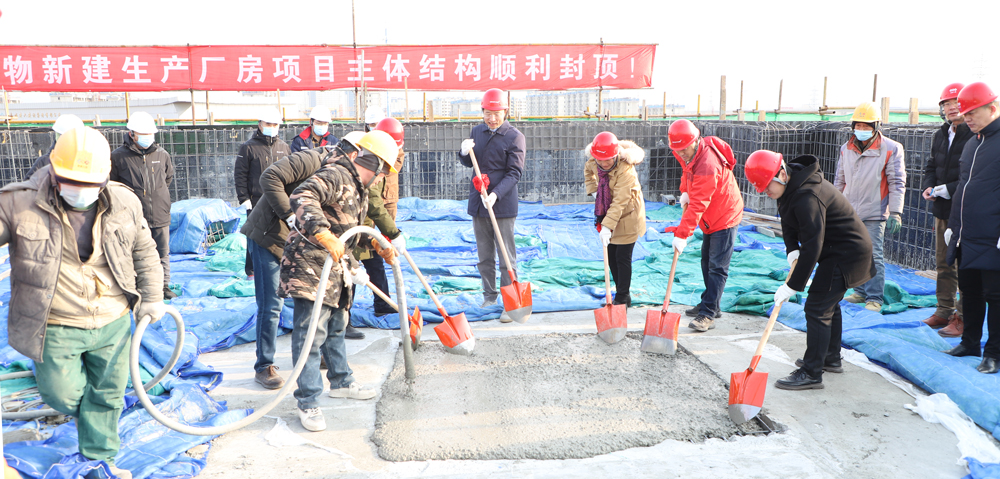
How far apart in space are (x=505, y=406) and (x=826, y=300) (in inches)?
85.8

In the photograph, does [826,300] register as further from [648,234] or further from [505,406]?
[648,234]

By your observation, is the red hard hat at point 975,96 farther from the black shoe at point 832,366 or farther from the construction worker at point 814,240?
the black shoe at point 832,366

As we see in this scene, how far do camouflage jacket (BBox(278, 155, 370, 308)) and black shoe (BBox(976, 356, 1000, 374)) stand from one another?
13.4ft

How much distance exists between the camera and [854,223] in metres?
4.10

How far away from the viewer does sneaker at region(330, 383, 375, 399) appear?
4109 millimetres

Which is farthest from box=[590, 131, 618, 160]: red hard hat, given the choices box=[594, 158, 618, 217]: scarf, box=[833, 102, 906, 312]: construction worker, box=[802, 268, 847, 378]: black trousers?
box=[833, 102, 906, 312]: construction worker

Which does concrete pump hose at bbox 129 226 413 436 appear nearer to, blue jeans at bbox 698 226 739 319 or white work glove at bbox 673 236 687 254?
white work glove at bbox 673 236 687 254

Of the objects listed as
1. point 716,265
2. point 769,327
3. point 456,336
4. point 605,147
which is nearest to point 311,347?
point 456,336

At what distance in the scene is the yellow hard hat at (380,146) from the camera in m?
3.66

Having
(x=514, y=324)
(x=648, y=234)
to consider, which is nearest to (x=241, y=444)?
(x=514, y=324)

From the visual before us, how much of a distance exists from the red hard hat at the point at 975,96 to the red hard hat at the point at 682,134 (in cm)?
177

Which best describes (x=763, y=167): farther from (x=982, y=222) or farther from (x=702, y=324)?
(x=702, y=324)

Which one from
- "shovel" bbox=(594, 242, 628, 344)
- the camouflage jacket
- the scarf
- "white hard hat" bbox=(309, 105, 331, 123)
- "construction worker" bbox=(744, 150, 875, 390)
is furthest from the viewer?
"white hard hat" bbox=(309, 105, 331, 123)

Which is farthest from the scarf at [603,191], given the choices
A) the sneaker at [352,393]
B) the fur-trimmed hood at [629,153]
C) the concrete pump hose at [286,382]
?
the sneaker at [352,393]
